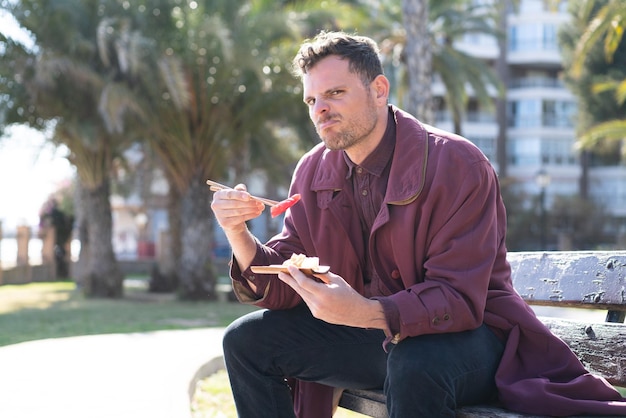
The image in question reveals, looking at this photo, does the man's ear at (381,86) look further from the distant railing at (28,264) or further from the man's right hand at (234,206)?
the distant railing at (28,264)

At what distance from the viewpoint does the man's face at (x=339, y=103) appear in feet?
9.26

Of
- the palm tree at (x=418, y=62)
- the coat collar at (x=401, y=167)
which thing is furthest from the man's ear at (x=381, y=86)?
the palm tree at (x=418, y=62)

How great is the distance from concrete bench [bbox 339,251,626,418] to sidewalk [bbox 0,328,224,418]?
1640 mm

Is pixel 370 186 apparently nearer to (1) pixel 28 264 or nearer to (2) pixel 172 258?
(2) pixel 172 258

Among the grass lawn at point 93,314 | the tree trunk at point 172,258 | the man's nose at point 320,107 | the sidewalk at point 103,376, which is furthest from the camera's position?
the tree trunk at point 172,258

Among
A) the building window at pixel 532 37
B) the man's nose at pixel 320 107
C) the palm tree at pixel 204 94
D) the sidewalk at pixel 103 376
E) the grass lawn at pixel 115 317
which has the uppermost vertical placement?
the building window at pixel 532 37

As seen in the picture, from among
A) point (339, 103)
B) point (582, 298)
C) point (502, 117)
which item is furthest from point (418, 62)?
point (502, 117)

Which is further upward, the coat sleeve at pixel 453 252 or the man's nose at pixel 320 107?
the man's nose at pixel 320 107

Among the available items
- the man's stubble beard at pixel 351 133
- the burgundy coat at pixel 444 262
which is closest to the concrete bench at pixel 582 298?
the burgundy coat at pixel 444 262

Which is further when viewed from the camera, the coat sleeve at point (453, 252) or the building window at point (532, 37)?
the building window at point (532, 37)

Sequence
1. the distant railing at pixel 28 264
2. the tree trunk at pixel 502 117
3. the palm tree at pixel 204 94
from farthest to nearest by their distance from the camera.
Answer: the tree trunk at pixel 502 117 < the distant railing at pixel 28 264 < the palm tree at pixel 204 94

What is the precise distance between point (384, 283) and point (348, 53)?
0.78 metres

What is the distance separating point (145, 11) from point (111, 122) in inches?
121

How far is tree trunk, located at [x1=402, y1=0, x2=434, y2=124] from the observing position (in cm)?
1431
